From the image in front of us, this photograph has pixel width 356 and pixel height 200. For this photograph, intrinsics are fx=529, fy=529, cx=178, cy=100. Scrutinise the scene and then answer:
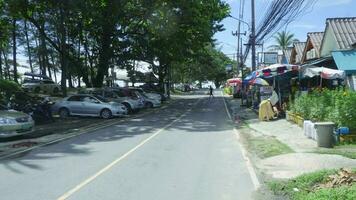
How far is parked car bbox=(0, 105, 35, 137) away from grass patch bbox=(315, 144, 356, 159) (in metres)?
11.0

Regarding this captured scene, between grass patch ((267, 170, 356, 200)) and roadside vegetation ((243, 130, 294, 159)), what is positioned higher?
grass patch ((267, 170, 356, 200))

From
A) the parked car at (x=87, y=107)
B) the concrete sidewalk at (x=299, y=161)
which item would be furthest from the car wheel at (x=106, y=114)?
the concrete sidewalk at (x=299, y=161)

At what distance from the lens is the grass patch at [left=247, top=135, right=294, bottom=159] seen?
14.5 metres

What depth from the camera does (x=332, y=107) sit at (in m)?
16.9

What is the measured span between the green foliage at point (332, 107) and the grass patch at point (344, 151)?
0.93m

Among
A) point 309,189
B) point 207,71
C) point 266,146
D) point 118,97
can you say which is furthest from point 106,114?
point 207,71

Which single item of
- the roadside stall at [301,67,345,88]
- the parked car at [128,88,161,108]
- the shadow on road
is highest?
the roadside stall at [301,67,345,88]

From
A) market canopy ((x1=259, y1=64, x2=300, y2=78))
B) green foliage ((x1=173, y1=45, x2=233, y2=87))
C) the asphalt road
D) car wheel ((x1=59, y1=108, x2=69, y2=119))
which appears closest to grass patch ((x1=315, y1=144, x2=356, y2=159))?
the asphalt road

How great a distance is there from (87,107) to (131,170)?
64.1 ft

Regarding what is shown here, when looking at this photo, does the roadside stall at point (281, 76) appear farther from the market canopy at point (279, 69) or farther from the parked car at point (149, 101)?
the parked car at point (149, 101)

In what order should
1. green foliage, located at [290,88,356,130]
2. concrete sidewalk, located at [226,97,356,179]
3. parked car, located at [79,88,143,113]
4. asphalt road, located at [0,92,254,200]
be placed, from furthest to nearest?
parked car, located at [79,88,143,113], green foliage, located at [290,88,356,130], concrete sidewalk, located at [226,97,356,179], asphalt road, located at [0,92,254,200]

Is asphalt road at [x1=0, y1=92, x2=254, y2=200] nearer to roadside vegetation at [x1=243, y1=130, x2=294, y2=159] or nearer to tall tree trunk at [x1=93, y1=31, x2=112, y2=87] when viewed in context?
roadside vegetation at [x1=243, y1=130, x2=294, y2=159]

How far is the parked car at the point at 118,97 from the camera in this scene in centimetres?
3559

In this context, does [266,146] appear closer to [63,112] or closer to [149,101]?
[63,112]
